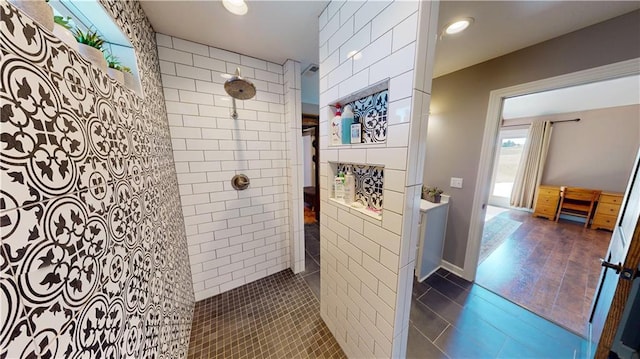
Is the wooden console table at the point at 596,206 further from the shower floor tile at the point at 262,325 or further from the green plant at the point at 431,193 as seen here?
the shower floor tile at the point at 262,325

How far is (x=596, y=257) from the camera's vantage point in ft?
7.77

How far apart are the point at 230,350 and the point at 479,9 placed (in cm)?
269

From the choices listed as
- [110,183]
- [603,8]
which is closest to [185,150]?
[110,183]

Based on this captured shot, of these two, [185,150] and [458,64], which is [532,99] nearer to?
[458,64]

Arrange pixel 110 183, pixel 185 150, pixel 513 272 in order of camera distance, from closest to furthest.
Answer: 1. pixel 110 183
2. pixel 185 150
3. pixel 513 272

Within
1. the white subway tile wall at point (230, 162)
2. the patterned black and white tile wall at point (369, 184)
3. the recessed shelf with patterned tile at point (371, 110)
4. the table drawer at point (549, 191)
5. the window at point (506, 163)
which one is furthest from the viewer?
the window at point (506, 163)

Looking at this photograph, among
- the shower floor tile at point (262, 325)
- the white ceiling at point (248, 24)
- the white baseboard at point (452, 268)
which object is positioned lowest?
the shower floor tile at point (262, 325)

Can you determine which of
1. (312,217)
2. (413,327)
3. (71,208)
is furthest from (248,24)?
→ (312,217)

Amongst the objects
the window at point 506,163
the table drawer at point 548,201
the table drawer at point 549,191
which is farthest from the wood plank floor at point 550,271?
the window at point 506,163

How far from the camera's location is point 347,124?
1074 mm

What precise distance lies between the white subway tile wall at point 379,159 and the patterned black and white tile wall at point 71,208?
95 cm

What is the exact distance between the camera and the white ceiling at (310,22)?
107cm

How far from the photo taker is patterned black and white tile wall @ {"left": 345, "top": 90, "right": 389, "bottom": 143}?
0.94 meters

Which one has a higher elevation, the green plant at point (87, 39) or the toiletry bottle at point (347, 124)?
the green plant at point (87, 39)
